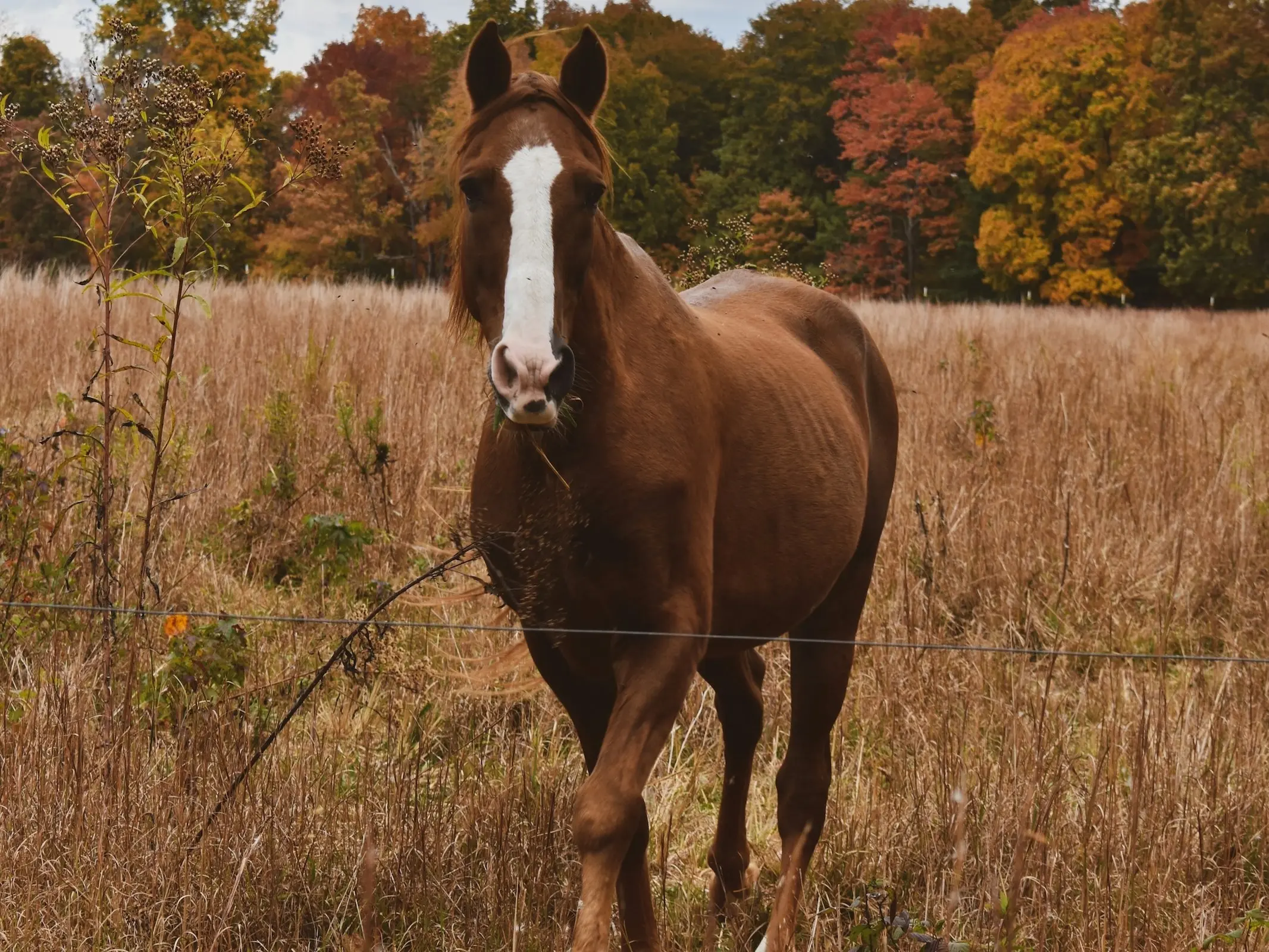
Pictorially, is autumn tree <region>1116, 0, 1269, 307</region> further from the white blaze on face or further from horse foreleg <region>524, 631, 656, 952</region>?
the white blaze on face

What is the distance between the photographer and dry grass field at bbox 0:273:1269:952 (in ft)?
8.64

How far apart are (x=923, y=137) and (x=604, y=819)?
127 feet

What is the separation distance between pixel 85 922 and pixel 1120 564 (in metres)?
4.33

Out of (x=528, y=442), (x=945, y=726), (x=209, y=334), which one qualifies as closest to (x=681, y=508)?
(x=528, y=442)

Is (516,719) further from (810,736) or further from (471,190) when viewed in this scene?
(471,190)

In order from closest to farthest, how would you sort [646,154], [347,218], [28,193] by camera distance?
1. [646,154]
2. [28,193]
3. [347,218]

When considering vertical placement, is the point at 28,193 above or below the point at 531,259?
above

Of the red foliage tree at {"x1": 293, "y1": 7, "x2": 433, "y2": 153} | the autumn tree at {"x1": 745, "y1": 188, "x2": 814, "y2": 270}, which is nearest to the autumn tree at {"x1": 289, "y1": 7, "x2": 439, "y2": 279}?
the red foliage tree at {"x1": 293, "y1": 7, "x2": 433, "y2": 153}

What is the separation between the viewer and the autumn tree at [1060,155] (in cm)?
3581

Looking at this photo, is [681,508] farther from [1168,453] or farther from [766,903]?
[1168,453]

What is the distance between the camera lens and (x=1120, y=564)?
17.0 ft

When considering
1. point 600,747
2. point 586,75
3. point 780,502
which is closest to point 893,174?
point 780,502

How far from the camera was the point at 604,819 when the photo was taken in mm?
2043

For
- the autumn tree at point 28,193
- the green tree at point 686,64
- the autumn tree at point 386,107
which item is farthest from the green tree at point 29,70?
the green tree at point 686,64
